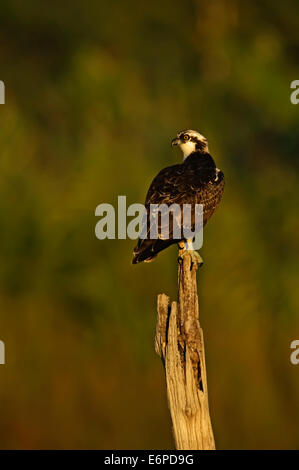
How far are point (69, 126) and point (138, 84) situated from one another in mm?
972

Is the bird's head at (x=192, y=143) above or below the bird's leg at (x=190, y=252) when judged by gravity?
above

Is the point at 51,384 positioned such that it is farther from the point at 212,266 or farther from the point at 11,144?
the point at 11,144

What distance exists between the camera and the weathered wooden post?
4.08 meters

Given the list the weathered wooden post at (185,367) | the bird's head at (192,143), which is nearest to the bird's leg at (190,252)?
the weathered wooden post at (185,367)

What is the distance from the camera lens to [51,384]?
24.8 ft

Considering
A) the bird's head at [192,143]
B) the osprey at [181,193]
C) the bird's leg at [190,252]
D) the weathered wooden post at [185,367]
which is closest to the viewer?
the weathered wooden post at [185,367]

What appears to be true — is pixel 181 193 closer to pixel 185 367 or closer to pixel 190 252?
pixel 190 252

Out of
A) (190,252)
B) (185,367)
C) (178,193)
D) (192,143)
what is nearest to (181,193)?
(178,193)

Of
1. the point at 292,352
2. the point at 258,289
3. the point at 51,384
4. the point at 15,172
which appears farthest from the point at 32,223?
the point at 292,352

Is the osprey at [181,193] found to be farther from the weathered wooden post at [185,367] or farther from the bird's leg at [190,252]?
the weathered wooden post at [185,367]

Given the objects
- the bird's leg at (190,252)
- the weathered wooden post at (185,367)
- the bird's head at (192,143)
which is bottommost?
the weathered wooden post at (185,367)

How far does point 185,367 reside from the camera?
4195 mm

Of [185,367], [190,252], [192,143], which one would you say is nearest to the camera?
[185,367]

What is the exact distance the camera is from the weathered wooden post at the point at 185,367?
13.4 feet
